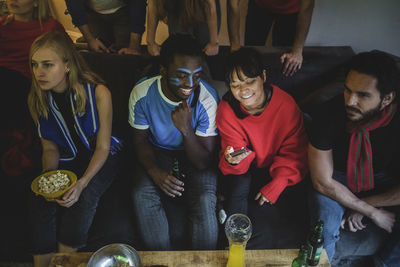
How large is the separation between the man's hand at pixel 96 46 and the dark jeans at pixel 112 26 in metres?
0.10

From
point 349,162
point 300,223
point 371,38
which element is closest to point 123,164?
point 300,223

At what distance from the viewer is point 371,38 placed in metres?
2.56

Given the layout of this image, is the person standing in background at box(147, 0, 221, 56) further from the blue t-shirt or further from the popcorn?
the popcorn

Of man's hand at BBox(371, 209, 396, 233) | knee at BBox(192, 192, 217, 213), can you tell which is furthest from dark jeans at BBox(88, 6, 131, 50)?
man's hand at BBox(371, 209, 396, 233)

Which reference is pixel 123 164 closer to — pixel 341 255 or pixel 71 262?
pixel 71 262

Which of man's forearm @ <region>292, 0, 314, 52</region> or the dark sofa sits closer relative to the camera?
the dark sofa

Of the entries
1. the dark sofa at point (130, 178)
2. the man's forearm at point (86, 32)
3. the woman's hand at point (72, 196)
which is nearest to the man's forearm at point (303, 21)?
the dark sofa at point (130, 178)

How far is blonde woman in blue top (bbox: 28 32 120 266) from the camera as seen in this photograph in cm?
155

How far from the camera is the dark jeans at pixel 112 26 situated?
2256 millimetres

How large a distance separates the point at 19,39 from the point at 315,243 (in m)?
2.16

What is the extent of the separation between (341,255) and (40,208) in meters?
1.63

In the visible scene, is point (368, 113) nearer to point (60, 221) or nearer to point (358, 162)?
point (358, 162)

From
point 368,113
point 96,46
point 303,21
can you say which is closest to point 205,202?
point 368,113

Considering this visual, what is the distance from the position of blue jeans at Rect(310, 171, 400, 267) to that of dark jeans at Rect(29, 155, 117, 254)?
1.20 m
